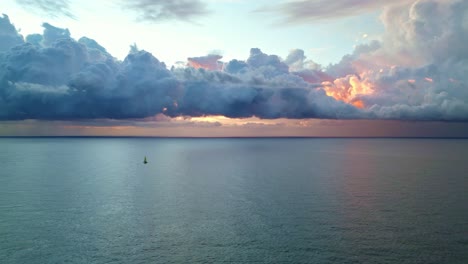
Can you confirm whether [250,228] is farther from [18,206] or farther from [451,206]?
[18,206]

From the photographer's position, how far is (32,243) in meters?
→ 46.0

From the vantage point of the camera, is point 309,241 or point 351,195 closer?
point 309,241

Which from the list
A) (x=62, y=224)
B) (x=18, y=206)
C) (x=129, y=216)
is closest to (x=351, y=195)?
(x=129, y=216)

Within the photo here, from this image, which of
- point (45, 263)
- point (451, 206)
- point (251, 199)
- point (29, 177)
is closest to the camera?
point (45, 263)

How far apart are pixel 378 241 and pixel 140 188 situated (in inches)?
2592

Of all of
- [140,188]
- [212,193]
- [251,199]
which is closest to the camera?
[251,199]

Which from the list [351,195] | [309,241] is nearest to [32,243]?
[309,241]

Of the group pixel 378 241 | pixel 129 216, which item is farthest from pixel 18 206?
pixel 378 241

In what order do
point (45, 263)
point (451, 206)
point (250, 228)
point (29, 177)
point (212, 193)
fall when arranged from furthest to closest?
1. point (29, 177)
2. point (212, 193)
3. point (451, 206)
4. point (250, 228)
5. point (45, 263)

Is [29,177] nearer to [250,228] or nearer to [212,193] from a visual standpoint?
[212,193]

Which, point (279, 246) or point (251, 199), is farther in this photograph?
point (251, 199)

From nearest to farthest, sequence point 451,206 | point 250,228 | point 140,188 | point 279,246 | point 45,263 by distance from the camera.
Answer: point 45,263
point 279,246
point 250,228
point 451,206
point 140,188

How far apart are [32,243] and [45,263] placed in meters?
8.11

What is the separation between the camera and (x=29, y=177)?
10975 cm
